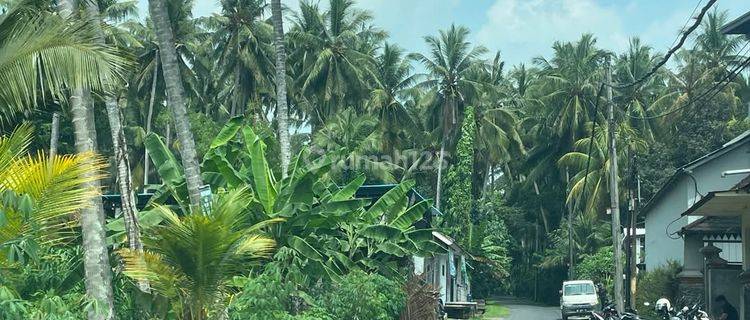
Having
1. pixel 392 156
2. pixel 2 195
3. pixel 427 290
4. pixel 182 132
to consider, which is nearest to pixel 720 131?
pixel 392 156

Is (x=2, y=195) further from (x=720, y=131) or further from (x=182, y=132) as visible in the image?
(x=720, y=131)

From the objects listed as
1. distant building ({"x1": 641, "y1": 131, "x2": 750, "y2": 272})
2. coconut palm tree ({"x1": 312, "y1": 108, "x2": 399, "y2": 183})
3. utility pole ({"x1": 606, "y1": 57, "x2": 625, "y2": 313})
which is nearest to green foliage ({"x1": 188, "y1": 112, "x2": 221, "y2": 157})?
coconut palm tree ({"x1": 312, "y1": 108, "x2": 399, "y2": 183})

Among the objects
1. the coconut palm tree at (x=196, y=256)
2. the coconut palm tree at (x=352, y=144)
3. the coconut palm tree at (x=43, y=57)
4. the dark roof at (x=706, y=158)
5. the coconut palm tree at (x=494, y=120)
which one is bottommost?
the coconut palm tree at (x=196, y=256)

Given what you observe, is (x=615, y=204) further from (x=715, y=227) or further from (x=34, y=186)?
(x=34, y=186)

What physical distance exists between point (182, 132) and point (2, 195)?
726 cm

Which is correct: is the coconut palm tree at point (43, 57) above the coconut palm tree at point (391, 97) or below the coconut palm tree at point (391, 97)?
below

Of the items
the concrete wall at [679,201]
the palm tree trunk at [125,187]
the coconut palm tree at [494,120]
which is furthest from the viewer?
the coconut palm tree at [494,120]

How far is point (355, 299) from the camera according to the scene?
59.1 feet

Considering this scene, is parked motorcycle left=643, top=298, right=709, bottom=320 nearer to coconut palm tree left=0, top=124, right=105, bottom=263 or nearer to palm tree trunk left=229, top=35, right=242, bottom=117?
coconut palm tree left=0, top=124, right=105, bottom=263

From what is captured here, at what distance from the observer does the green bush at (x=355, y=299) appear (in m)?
18.0

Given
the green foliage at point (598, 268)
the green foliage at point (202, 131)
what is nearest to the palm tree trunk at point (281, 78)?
the green foliage at point (202, 131)

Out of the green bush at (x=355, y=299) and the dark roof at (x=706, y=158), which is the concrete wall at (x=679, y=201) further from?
the green bush at (x=355, y=299)

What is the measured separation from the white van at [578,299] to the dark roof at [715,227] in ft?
35.5

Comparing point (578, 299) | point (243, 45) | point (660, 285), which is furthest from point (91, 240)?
point (243, 45)
